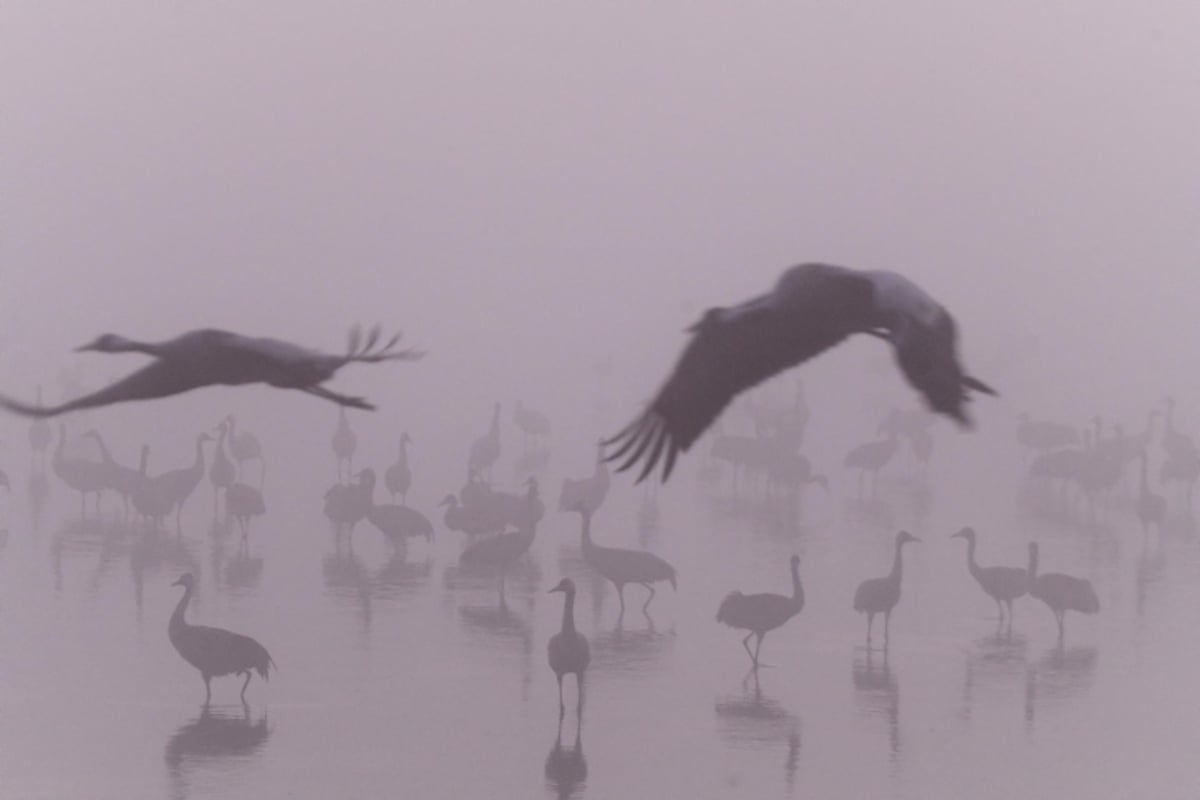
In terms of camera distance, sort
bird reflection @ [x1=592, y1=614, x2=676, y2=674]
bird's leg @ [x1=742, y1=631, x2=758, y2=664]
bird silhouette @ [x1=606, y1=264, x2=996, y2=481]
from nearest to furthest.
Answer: bird silhouette @ [x1=606, y1=264, x2=996, y2=481] < bird reflection @ [x1=592, y1=614, x2=676, y2=674] < bird's leg @ [x1=742, y1=631, x2=758, y2=664]

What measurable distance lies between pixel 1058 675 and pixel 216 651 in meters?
4.08

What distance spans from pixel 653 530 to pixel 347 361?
956 cm

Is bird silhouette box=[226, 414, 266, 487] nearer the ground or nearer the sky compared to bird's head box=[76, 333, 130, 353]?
nearer the ground

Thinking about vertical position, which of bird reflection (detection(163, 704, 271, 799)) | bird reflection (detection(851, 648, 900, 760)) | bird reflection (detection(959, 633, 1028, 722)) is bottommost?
bird reflection (detection(163, 704, 271, 799))

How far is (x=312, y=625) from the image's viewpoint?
9.24 metres

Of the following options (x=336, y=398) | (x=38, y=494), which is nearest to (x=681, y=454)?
(x=336, y=398)

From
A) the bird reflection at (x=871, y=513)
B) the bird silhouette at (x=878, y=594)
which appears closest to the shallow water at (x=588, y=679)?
the bird silhouette at (x=878, y=594)

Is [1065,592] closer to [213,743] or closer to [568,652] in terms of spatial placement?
[568,652]

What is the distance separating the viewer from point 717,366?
3.09 meters

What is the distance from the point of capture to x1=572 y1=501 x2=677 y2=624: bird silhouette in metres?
9.41

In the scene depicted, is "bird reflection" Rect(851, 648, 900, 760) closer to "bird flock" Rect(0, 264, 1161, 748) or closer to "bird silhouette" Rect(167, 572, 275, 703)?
"bird flock" Rect(0, 264, 1161, 748)

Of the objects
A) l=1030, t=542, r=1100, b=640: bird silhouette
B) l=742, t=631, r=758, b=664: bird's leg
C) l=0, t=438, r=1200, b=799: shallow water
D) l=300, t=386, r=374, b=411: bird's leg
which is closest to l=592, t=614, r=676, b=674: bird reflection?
l=0, t=438, r=1200, b=799: shallow water

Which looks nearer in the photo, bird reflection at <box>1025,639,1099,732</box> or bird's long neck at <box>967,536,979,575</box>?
bird reflection at <box>1025,639,1099,732</box>

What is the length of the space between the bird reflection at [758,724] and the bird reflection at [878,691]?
1.32ft
